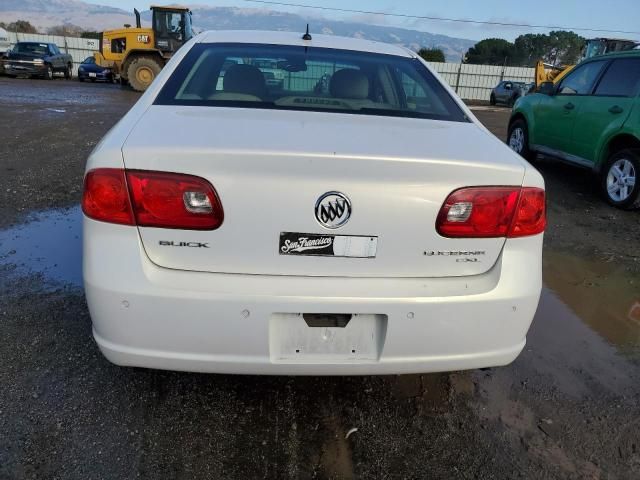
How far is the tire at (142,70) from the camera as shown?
20422 mm

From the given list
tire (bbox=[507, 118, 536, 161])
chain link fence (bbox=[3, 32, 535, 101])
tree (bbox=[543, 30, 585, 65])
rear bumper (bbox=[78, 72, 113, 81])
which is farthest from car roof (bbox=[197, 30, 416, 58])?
tree (bbox=[543, 30, 585, 65])

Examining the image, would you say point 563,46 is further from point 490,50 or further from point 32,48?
point 32,48

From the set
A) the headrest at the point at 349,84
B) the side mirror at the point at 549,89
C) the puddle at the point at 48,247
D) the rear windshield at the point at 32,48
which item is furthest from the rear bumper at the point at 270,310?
the rear windshield at the point at 32,48

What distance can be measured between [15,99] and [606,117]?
50.8 feet

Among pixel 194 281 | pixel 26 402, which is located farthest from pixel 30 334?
pixel 194 281

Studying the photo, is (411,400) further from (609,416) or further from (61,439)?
(61,439)

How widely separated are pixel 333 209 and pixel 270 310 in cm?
42

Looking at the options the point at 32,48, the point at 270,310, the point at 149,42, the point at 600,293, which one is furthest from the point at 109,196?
the point at 32,48

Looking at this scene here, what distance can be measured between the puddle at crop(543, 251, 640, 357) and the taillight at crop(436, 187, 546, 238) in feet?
5.48

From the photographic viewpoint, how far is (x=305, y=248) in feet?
6.30

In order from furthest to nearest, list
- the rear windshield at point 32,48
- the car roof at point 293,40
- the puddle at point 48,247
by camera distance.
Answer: the rear windshield at point 32,48
the puddle at point 48,247
the car roof at point 293,40

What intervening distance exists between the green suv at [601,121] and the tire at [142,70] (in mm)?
16474

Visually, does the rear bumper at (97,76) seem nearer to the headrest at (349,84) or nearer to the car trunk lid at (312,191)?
the headrest at (349,84)

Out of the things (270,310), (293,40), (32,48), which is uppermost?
(293,40)
